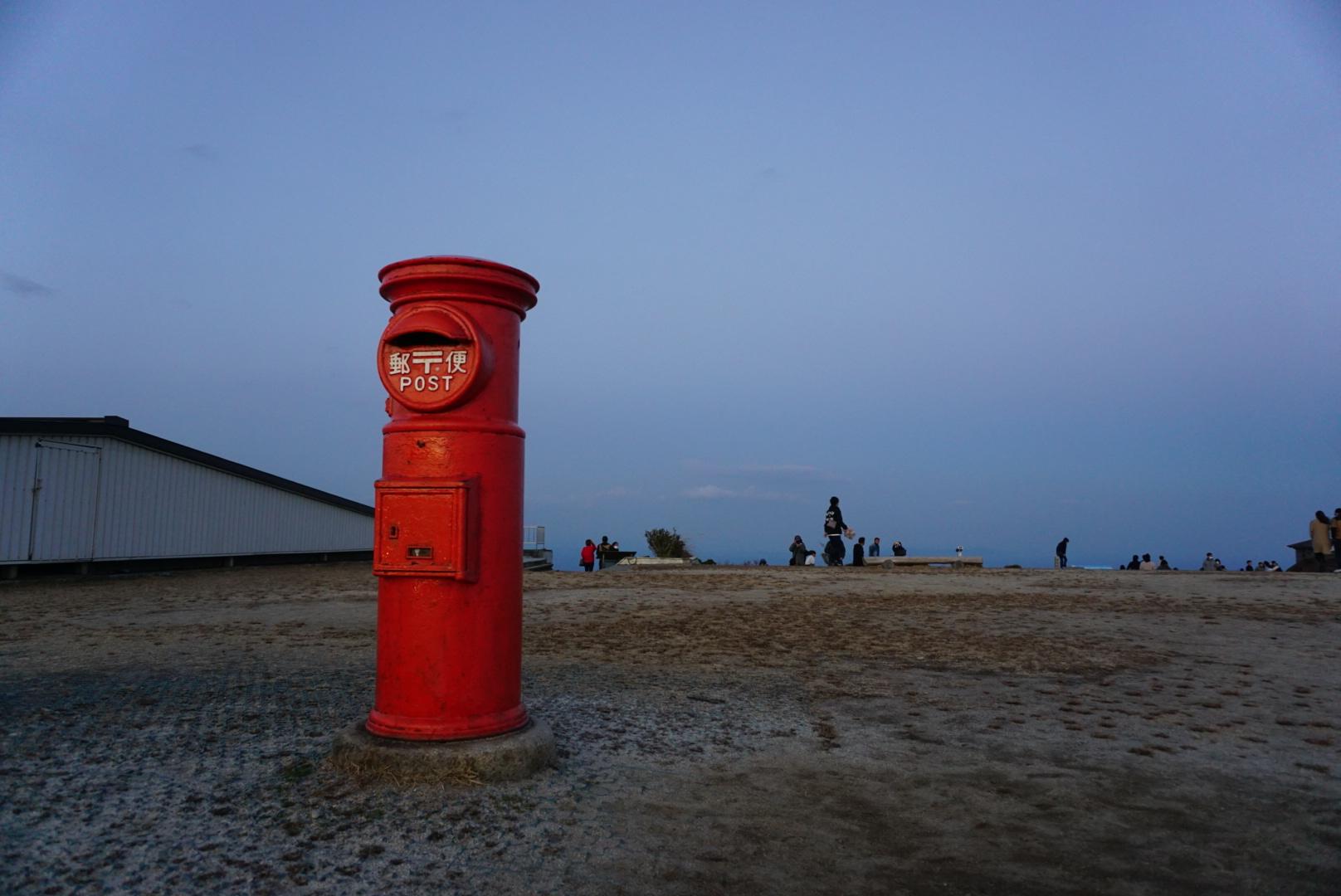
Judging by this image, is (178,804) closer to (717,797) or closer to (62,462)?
(717,797)

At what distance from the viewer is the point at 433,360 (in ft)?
14.4

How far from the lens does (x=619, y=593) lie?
1476 cm

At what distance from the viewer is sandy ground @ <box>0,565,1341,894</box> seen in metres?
3.30

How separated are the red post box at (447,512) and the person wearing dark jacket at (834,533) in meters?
18.6

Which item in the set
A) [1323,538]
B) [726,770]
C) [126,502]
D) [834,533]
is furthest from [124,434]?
[1323,538]

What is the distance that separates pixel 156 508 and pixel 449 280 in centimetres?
1906

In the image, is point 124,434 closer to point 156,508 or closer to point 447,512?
point 156,508

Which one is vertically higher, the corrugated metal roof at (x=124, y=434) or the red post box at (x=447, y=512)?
the corrugated metal roof at (x=124, y=434)

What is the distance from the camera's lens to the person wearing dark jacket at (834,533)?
22.8 metres

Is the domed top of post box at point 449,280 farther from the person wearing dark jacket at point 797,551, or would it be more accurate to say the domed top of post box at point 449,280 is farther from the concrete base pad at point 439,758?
the person wearing dark jacket at point 797,551

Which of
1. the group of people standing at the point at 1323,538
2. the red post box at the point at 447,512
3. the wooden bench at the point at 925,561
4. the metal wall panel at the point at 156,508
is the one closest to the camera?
the red post box at the point at 447,512

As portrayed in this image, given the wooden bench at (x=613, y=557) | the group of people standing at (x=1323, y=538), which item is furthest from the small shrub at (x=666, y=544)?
the group of people standing at (x=1323, y=538)

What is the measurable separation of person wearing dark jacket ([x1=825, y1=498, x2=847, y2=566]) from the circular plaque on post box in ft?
61.7

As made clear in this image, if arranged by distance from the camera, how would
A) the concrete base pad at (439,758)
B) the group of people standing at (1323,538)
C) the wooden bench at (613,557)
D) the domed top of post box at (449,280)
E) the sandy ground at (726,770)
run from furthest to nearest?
1. the wooden bench at (613,557)
2. the group of people standing at (1323,538)
3. the domed top of post box at (449,280)
4. the concrete base pad at (439,758)
5. the sandy ground at (726,770)
